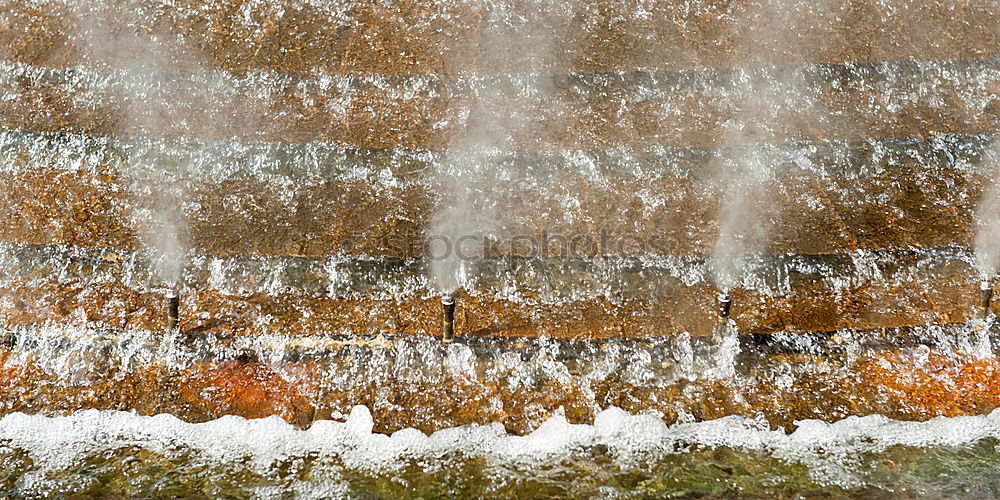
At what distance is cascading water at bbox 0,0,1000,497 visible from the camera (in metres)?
8.57

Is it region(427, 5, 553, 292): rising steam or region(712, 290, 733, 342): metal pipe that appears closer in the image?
region(712, 290, 733, 342): metal pipe

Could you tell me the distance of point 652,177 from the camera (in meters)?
12.6

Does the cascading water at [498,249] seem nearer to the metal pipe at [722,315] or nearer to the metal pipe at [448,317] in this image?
the metal pipe at [448,317]

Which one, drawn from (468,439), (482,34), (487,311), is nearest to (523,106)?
(482,34)

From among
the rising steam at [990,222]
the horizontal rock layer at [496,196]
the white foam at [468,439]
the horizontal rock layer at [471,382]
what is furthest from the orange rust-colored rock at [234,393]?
the rising steam at [990,222]

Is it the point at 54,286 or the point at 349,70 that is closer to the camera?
the point at 54,286

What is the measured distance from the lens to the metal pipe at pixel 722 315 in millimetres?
9422

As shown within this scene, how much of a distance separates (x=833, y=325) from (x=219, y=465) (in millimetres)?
7115

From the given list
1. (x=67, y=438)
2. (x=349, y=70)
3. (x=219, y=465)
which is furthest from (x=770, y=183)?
(x=67, y=438)

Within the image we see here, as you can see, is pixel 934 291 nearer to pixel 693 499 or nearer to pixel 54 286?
pixel 693 499

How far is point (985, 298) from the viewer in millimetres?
9891

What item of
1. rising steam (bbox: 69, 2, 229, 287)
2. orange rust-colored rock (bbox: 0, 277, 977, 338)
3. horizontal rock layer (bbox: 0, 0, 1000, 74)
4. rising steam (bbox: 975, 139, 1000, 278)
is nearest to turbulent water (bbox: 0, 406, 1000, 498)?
orange rust-colored rock (bbox: 0, 277, 977, 338)

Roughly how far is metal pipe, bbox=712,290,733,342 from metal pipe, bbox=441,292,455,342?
297cm

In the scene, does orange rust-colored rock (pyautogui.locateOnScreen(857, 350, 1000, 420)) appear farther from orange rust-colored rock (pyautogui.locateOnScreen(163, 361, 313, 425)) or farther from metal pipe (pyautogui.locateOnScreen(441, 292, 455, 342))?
orange rust-colored rock (pyautogui.locateOnScreen(163, 361, 313, 425))
